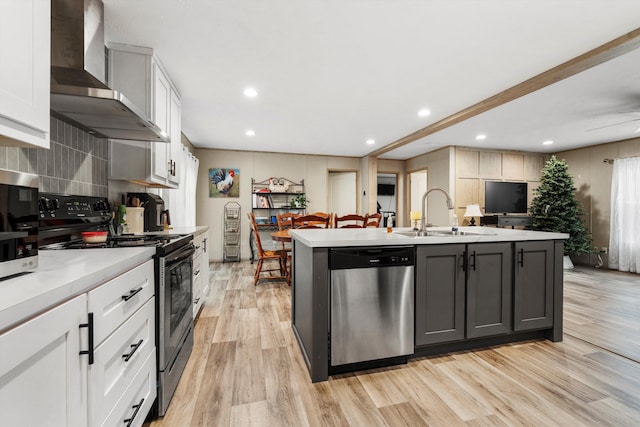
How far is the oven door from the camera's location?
1542mm

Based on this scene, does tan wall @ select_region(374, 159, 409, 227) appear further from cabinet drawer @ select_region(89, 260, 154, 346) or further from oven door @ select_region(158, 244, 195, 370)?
cabinet drawer @ select_region(89, 260, 154, 346)

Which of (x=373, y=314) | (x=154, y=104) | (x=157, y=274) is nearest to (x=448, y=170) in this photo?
(x=373, y=314)

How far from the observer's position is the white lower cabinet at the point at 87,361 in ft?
2.16

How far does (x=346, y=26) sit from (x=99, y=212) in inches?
89.8

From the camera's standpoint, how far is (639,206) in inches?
204

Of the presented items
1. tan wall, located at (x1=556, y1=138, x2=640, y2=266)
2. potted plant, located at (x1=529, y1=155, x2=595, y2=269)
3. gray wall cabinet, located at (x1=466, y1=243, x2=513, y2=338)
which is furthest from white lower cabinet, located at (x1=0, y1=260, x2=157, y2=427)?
tan wall, located at (x1=556, y1=138, x2=640, y2=266)

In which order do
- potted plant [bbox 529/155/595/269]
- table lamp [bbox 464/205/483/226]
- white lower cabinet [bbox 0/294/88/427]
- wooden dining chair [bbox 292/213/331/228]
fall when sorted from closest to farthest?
white lower cabinet [bbox 0/294/88/427]
wooden dining chair [bbox 292/213/331/228]
potted plant [bbox 529/155/595/269]
table lamp [bbox 464/205/483/226]

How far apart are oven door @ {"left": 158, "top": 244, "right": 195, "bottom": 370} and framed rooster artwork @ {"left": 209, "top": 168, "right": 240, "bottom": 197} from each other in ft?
14.6

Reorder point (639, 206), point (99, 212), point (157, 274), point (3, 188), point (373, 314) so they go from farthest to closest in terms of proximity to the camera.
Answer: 1. point (639, 206)
2. point (99, 212)
3. point (373, 314)
4. point (157, 274)
5. point (3, 188)

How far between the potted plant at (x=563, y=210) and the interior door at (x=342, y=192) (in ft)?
13.5

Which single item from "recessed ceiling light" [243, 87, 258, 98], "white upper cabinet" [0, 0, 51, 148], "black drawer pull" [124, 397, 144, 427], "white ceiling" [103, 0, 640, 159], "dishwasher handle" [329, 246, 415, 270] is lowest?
"black drawer pull" [124, 397, 144, 427]

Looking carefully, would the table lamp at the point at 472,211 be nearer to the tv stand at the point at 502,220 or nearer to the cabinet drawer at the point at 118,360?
the tv stand at the point at 502,220

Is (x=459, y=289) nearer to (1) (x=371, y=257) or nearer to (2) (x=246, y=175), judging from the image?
(1) (x=371, y=257)

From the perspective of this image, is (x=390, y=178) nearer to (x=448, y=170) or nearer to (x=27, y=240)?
(x=448, y=170)
